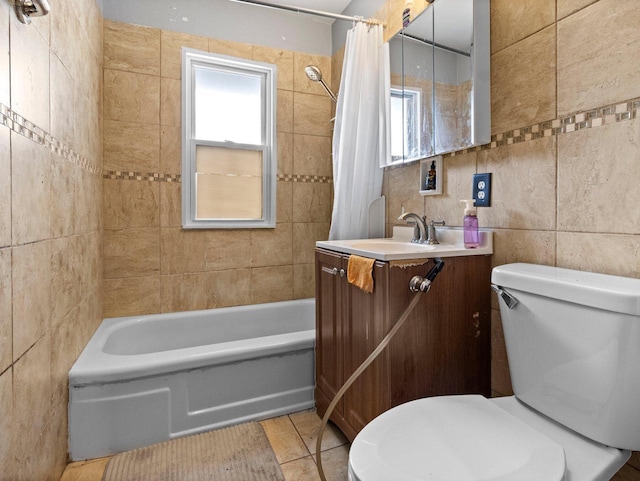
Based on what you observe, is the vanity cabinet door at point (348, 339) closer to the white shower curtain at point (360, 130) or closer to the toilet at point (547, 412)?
the toilet at point (547, 412)

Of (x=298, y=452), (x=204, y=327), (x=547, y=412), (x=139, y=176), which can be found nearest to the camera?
(x=547, y=412)

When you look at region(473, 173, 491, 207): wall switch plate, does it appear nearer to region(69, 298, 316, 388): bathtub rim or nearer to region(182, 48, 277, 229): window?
region(69, 298, 316, 388): bathtub rim

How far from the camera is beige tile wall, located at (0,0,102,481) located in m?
0.97

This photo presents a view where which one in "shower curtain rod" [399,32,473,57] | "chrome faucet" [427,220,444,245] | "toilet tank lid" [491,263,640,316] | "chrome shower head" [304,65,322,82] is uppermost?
"chrome shower head" [304,65,322,82]

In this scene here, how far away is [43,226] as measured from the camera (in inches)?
48.1

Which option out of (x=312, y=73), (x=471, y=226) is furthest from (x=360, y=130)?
(x=471, y=226)

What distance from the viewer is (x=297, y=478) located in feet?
4.59

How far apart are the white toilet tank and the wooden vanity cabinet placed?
237 mm

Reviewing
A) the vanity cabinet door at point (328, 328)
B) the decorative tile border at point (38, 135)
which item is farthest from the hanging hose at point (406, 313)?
the decorative tile border at point (38, 135)

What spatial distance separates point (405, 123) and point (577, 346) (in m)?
1.30

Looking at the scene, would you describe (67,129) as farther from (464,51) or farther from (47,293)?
(464,51)

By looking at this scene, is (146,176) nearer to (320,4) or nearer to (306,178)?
(306,178)

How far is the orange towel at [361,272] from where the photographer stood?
1.30 m

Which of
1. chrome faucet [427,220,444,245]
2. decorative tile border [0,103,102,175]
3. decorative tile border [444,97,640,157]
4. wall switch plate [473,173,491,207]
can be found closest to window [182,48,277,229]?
decorative tile border [0,103,102,175]
